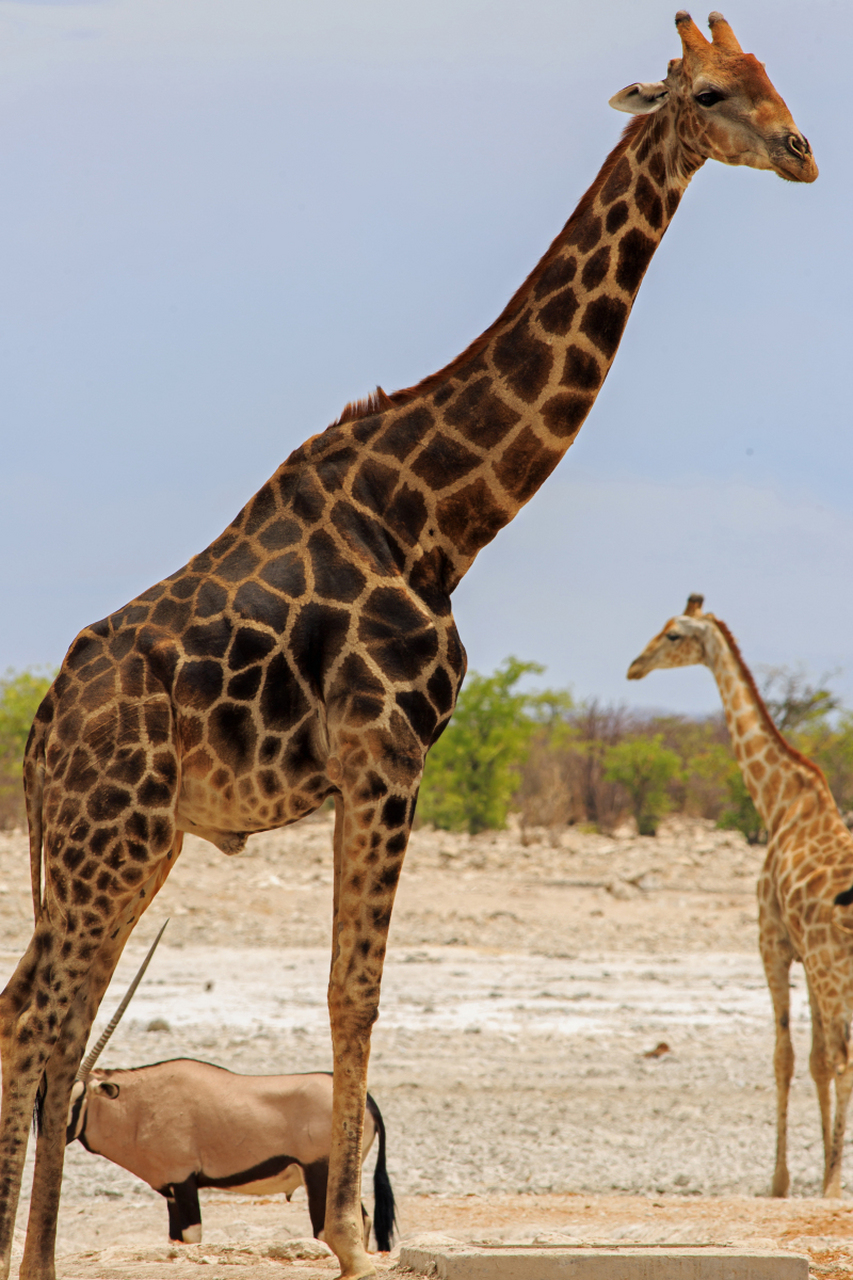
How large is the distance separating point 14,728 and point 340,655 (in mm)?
31835

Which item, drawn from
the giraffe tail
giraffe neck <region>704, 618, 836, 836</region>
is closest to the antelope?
the giraffe tail

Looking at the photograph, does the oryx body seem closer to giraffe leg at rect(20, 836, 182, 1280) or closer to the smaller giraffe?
giraffe leg at rect(20, 836, 182, 1280)

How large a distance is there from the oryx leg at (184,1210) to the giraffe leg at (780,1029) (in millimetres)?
4285

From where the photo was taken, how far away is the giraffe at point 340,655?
14.8ft

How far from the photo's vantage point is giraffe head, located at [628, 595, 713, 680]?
464 inches

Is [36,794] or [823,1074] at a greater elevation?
[36,794]

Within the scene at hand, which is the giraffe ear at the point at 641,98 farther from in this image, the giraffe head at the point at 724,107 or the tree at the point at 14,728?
the tree at the point at 14,728

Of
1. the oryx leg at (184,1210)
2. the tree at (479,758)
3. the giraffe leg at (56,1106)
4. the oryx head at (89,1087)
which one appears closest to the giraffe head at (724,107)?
the giraffe leg at (56,1106)

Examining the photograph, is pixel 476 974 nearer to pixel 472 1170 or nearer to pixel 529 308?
pixel 472 1170

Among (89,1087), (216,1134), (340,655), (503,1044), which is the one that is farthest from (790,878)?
(340,655)

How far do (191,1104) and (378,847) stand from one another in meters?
3.12

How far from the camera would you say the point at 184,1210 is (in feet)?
22.6

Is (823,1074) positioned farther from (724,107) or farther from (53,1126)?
(724,107)

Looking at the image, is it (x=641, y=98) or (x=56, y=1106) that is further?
(x=641, y=98)
